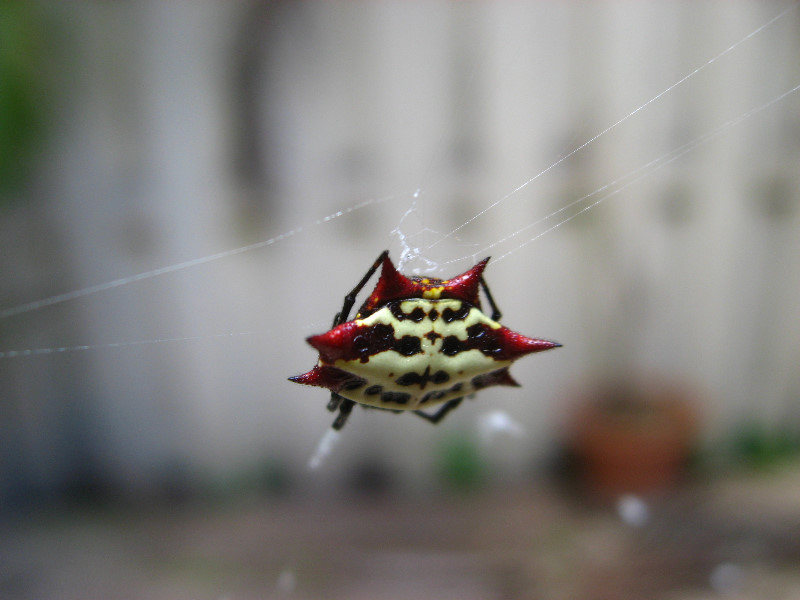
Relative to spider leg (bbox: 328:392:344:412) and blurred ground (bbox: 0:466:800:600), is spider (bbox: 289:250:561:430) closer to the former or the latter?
spider leg (bbox: 328:392:344:412)

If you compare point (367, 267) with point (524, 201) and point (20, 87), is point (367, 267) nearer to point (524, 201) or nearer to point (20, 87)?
point (524, 201)

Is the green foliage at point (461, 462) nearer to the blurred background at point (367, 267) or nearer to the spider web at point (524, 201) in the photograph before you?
the blurred background at point (367, 267)

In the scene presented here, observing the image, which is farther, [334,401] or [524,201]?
[524,201]

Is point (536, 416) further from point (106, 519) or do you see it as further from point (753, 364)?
point (106, 519)

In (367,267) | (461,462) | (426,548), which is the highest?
(367,267)

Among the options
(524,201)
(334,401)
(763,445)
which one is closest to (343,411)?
(334,401)

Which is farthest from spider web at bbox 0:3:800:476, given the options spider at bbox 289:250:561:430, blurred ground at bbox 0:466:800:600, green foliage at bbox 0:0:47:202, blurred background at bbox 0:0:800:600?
spider at bbox 289:250:561:430

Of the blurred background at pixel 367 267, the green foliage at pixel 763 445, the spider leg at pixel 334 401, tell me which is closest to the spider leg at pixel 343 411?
the spider leg at pixel 334 401
